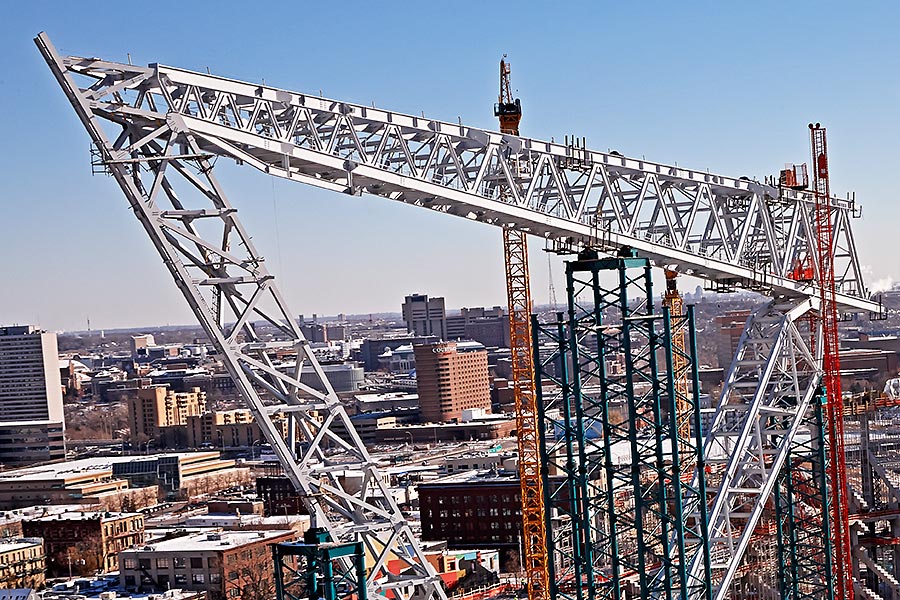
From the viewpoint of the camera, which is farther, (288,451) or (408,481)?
(408,481)

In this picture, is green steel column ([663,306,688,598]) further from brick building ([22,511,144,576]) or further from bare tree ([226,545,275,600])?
brick building ([22,511,144,576])

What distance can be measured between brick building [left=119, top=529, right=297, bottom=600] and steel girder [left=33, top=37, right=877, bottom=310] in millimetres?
25057

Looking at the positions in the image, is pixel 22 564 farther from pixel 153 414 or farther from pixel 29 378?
pixel 29 378

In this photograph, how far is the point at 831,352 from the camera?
1008 inches

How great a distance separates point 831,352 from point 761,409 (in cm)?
457

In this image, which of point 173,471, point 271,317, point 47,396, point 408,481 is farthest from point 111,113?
point 47,396

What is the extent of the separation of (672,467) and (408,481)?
49.4m

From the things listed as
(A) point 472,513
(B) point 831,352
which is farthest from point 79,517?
(B) point 831,352

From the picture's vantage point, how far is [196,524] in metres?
55.3

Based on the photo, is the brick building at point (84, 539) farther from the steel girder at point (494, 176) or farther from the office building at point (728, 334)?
the office building at point (728, 334)

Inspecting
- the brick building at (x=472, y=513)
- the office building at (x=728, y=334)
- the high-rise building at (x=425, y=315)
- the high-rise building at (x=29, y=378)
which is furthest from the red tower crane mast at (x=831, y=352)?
the high-rise building at (x=425, y=315)

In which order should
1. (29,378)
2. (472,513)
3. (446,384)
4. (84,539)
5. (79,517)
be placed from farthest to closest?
(29,378) < (446,384) < (79,517) < (84,539) < (472,513)

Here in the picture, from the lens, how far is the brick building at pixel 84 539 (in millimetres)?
52781

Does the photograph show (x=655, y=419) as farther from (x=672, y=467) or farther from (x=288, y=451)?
(x=288, y=451)
